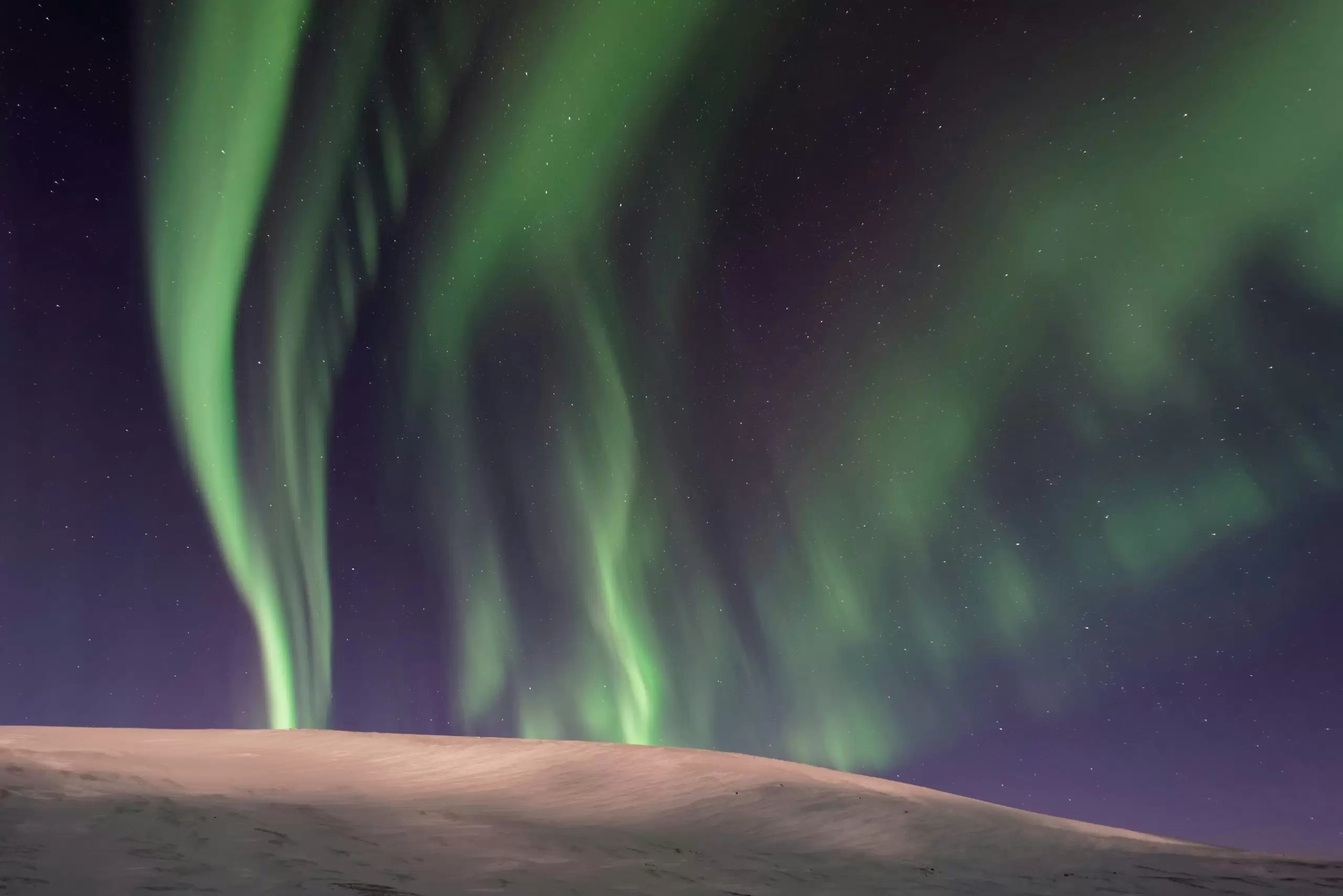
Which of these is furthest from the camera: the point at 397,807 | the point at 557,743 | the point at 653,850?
→ the point at 557,743

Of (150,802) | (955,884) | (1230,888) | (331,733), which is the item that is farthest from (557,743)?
(1230,888)

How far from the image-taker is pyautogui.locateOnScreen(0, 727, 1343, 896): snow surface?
6918 mm

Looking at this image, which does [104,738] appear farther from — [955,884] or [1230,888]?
[1230,888]

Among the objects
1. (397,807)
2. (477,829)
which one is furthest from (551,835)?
(397,807)

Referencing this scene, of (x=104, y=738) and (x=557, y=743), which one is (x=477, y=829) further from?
(x=104, y=738)

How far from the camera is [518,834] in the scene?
9102 mm

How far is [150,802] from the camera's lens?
27.7 feet

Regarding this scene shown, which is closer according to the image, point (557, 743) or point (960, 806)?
point (960, 806)

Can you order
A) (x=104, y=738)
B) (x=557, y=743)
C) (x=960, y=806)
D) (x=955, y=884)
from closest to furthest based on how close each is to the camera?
(x=955, y=884) → (x=960, y=806) → (x=104, y=738) → (x=557, y=743)

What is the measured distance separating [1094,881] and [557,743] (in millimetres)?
10989

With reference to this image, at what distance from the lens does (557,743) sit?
1670 centimetres

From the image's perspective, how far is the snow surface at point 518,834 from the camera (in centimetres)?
692

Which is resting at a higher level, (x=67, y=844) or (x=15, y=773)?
(x=15, y=773)

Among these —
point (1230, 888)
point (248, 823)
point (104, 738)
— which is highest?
point (104, 738)
